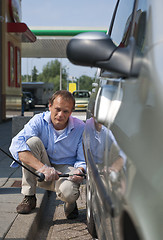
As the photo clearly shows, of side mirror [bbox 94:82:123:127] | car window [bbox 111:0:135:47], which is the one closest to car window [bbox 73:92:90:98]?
car window [bbox 111:0:135:47]

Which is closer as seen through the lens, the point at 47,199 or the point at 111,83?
the point at 111,83

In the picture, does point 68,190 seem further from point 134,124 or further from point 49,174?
point 134,124

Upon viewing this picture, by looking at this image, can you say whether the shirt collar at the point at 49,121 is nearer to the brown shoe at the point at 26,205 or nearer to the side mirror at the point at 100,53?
the brown shoe at the point at 26,205

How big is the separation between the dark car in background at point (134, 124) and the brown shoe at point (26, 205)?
2057mm

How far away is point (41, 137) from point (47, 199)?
1.27 meters

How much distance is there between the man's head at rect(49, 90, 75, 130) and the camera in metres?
3.67

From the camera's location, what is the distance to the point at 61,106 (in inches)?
145

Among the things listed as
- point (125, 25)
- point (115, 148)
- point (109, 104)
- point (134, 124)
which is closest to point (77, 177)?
point (125, 25)

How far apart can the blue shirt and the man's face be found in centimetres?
8

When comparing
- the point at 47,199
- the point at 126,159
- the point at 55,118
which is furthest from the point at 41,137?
the point at 126,159

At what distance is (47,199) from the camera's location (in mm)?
4844

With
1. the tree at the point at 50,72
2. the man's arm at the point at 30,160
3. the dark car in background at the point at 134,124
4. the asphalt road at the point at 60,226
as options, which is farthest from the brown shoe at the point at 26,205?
the tree at the point at 50,72

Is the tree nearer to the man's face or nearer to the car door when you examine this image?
the man's face

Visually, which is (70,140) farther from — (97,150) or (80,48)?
(80,48)
